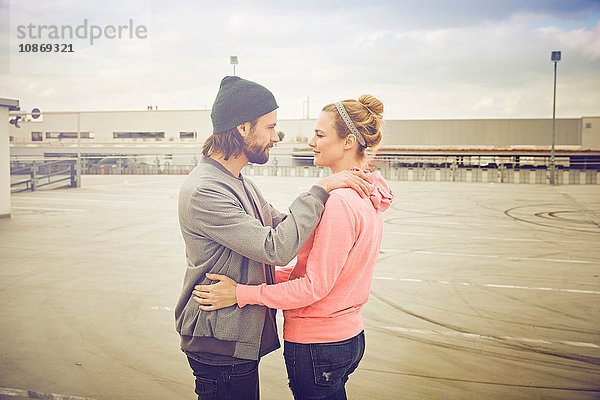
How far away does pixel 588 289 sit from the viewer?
7.53 m

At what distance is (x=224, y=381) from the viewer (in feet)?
7.73

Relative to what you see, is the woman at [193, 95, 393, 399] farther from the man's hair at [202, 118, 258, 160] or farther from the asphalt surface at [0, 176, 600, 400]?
the asphalt surface at [0, 176, 600, 400]

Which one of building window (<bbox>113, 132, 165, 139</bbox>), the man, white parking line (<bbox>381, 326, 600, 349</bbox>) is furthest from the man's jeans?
building window (<bbox>113, 132, 165, 139</bbox>)

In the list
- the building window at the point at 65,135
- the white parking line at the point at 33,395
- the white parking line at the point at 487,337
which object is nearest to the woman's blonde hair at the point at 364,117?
the white parking line at the point at 33,395

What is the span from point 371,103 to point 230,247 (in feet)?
3.07

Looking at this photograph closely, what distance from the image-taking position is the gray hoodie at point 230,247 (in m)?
2.16

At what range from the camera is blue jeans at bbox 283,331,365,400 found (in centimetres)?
231

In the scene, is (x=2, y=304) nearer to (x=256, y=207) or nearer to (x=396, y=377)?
(x=396, y=377)

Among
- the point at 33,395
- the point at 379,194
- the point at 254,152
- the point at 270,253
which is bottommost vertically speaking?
the point at 33,395

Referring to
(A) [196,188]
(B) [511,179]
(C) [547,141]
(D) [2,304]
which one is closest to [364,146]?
(A) [196,188]

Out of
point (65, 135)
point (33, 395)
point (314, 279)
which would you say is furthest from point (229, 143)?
point (65, 135)

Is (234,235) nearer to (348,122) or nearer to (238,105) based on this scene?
(238,105)

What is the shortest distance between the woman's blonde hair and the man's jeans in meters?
1.15

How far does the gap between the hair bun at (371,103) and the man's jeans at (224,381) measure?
1.29 metres
